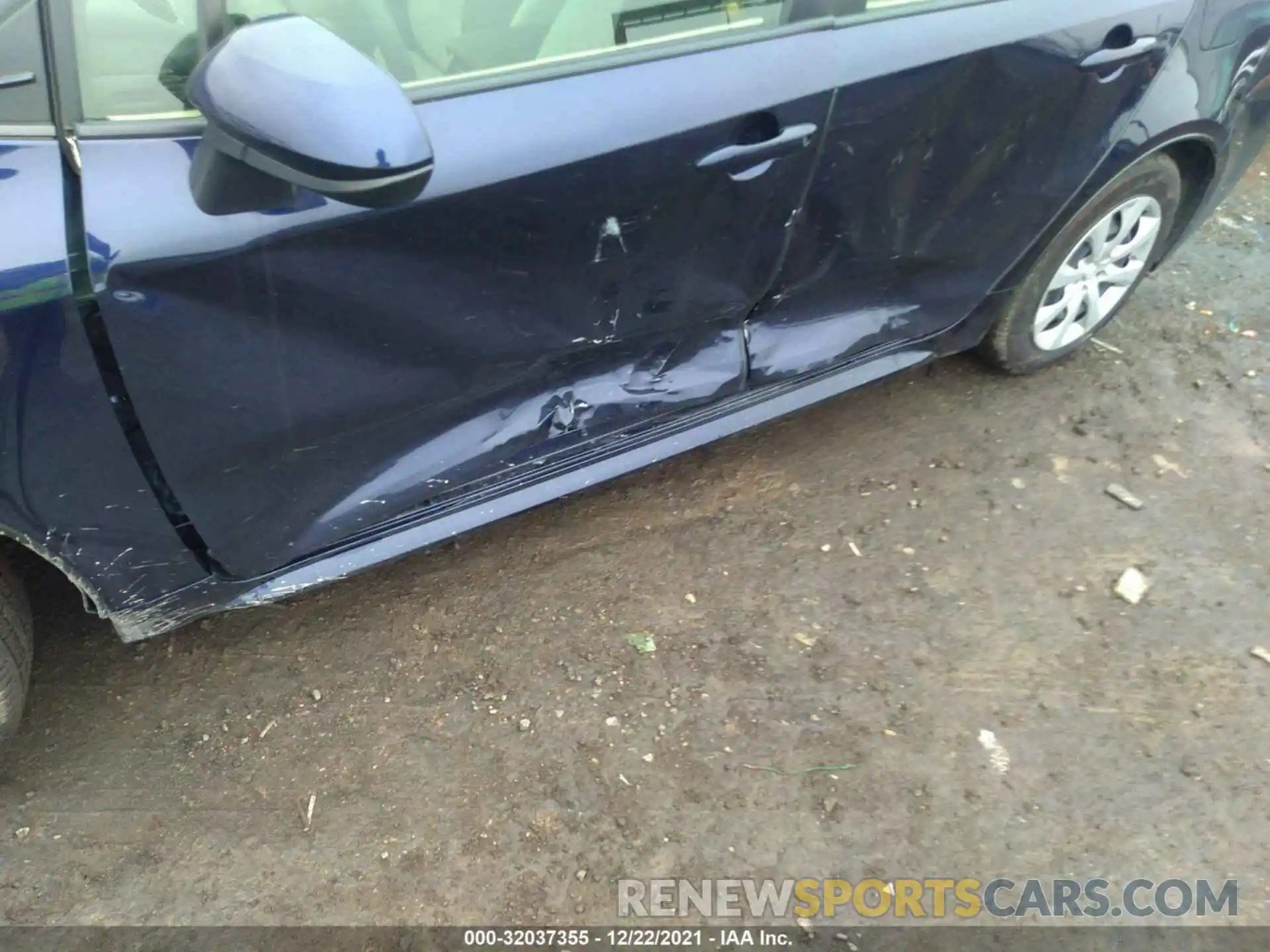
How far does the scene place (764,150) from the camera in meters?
1.88

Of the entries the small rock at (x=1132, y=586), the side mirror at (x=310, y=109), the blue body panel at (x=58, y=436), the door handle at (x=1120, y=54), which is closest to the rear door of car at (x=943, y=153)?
the door handle at (x=1120, y=54)

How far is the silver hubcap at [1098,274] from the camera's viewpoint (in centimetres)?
275

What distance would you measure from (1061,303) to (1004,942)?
1.82 metres

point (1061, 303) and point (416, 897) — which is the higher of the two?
point (1061, 303)

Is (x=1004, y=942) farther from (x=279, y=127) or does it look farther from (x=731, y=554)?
(x=279, y=127)

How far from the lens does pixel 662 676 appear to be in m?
2.21

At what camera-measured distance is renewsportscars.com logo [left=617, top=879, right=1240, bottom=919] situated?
6.10ft

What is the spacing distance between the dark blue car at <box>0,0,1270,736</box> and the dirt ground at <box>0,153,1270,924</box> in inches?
13.1

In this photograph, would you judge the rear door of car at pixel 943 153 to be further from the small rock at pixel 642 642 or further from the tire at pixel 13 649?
the tire at pixel 13 649

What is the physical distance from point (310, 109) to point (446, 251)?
421 millimetres

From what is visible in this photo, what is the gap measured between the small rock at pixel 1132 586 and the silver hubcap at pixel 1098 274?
794 millimetres

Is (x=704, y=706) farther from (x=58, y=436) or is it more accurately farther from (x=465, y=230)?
(x=58, y=436)

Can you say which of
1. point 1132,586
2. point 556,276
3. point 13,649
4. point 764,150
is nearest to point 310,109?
point 556,276

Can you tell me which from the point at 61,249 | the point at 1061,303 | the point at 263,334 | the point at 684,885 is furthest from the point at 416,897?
the point at 1061,303
